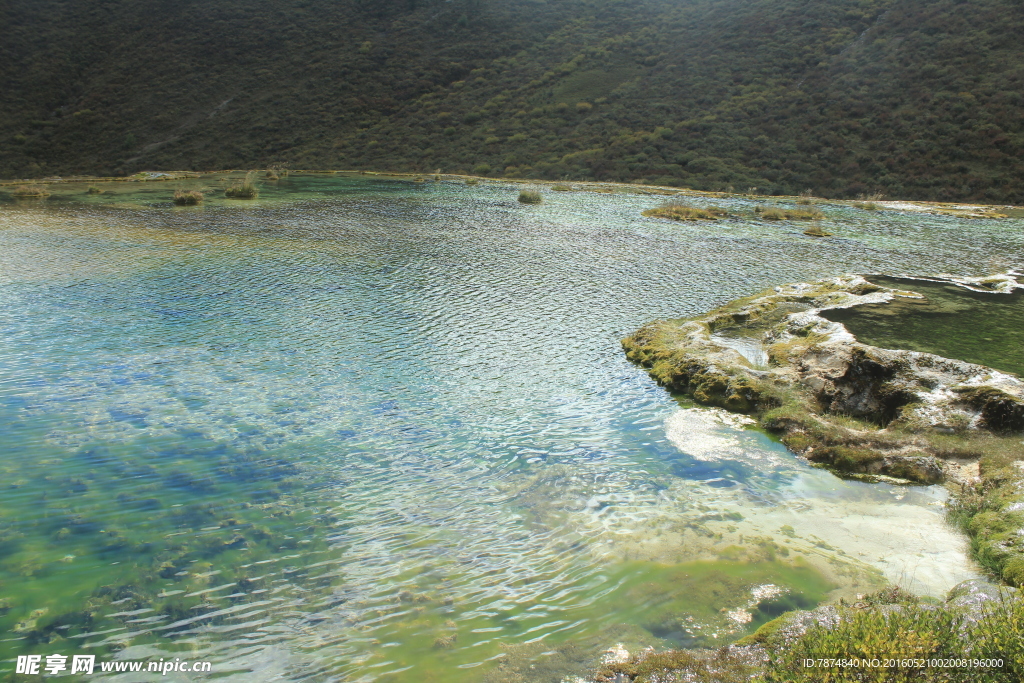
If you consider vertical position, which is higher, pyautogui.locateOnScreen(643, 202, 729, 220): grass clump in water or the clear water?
pyautogui.locateOnScreen(643, 202, 729, 220): grass clump in water

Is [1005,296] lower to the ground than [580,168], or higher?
lower

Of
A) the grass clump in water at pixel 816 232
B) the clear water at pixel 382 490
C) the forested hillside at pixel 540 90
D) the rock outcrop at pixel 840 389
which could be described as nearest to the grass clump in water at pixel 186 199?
the clear water at pixel 382 490

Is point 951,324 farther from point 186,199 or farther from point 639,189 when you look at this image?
point 186,199

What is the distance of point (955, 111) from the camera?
45562 mm

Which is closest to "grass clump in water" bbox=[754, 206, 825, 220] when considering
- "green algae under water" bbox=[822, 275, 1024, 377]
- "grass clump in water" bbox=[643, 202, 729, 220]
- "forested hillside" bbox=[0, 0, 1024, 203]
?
"grass clump in water" bbox=[643, 202, 729, 220]

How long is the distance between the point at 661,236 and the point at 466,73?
55.1 m

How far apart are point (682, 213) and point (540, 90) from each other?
4028 cm

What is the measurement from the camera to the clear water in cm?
557

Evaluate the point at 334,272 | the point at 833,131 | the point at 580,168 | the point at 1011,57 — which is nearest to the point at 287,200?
the point at 334,272

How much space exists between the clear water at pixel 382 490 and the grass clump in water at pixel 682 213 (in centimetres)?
1469

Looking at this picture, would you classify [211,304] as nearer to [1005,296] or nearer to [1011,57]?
[1005,296]

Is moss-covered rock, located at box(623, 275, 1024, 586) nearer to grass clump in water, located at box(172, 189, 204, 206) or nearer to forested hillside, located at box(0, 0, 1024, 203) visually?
grass clump in water, located at box(172, 189, 204, 206)

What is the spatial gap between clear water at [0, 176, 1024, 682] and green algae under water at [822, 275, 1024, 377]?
165 inches

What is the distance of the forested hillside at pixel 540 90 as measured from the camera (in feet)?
152
